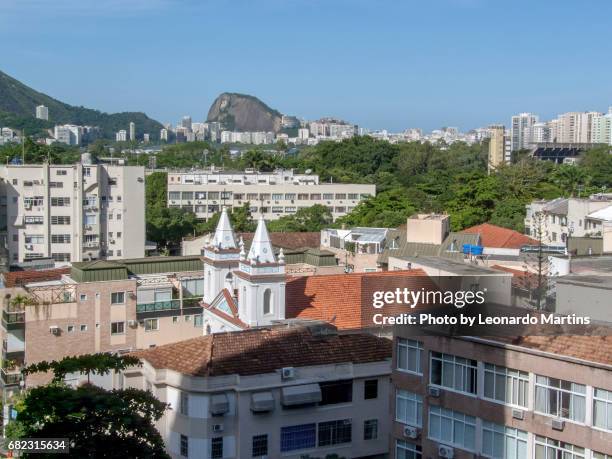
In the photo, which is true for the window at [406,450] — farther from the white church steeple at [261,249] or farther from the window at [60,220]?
the window at [60,220]

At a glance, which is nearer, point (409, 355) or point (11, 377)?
point (409, 355)

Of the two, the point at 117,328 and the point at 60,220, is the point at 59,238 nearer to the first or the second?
the point at 60,220

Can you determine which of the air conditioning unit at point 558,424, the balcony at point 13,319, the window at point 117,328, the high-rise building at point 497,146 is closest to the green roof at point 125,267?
the window at point 117,328

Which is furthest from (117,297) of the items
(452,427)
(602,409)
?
(602,409)

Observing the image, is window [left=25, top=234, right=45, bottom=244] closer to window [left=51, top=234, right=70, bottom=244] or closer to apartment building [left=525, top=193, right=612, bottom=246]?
window [left=51, top=234, right=70, bottom=244]

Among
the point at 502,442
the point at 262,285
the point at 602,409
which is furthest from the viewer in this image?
the point at 262,285

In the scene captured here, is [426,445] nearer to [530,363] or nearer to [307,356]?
[530,363]

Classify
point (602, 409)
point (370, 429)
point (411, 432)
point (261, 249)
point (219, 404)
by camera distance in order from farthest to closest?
point (261, 249) → point (370, 429) → point (219, 404) → point (411, 432) → point (602, 409)

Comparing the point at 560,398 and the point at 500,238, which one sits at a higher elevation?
the point at 500,238
